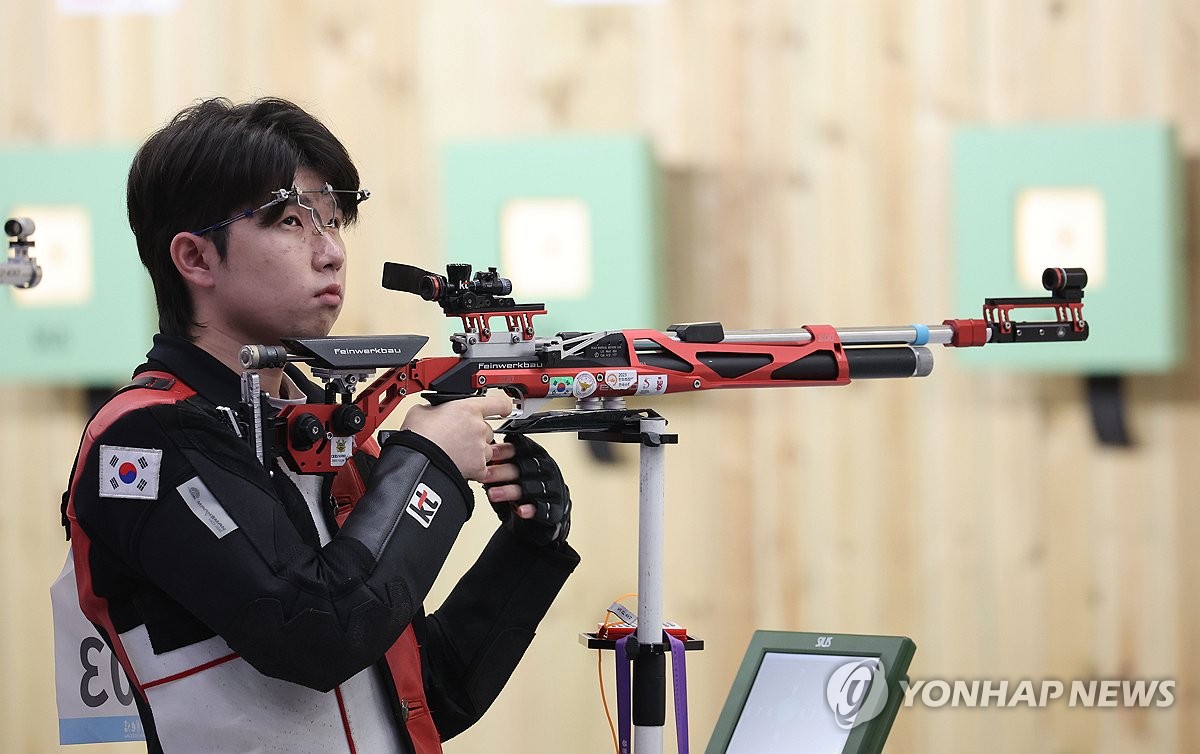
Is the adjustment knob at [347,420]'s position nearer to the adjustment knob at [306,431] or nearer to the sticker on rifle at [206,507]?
the adjustment knob at [306,431]

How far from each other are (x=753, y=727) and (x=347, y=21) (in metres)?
1.63

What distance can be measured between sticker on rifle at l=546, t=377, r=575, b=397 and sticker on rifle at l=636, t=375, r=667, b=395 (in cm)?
9

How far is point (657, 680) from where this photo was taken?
1404mm

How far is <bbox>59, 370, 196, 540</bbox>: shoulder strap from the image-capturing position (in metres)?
1.14

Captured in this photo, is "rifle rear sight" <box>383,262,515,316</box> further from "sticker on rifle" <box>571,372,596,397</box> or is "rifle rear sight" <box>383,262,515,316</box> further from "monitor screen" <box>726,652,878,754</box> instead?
"monitor screen" <box>726,652,878,754</box>

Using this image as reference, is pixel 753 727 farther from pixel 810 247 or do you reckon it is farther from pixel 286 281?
pixel 810 247

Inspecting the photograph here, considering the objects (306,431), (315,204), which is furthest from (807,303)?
(306,431)

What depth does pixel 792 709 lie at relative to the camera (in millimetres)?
1466

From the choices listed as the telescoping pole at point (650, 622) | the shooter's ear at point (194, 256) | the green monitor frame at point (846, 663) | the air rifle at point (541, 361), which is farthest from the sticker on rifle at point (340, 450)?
the green monitor frame at point (846, 663)

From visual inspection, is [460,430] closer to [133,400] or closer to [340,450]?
[340,450]

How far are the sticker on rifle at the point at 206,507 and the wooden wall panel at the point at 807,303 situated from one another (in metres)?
1.41

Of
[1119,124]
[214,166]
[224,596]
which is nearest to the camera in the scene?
[224,596]

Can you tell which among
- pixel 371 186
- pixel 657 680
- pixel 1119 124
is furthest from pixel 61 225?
pixel 1119 124

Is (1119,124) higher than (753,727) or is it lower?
higher
